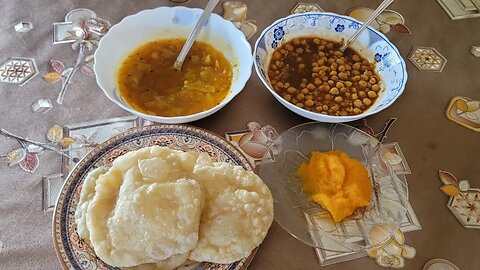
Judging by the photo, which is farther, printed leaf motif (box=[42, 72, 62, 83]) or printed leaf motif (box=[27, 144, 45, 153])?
printed leaf motif (box=[42, 72, 62, 83])

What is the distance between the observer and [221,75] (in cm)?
151

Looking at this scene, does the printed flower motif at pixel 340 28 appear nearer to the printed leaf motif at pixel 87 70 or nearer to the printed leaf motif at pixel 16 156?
the printed leaf motif at pixel 87 70

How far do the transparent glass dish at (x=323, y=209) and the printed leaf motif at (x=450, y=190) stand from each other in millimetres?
139

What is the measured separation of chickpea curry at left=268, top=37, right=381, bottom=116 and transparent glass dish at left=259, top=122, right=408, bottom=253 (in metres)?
0.08

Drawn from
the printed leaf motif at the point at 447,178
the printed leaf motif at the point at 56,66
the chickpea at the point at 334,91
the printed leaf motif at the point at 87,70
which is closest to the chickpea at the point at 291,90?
the chickpea at the point at 334,91

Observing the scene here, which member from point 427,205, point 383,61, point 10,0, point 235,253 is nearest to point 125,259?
point 235,253

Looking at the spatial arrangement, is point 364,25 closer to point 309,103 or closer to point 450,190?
point 309,103

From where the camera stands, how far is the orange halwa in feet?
3.97

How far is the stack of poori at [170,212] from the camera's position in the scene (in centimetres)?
101

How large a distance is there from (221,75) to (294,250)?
0.61 m

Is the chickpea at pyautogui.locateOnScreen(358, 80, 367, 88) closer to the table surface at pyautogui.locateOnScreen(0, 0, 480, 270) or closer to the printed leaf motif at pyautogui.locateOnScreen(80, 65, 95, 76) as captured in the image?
the table surface at pyautogui.locateOnScreen(0, 0, 480, 270)

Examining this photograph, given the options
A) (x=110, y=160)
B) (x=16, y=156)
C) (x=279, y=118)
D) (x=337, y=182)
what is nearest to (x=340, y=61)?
(x=279, y=118)

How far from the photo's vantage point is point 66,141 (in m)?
1.39

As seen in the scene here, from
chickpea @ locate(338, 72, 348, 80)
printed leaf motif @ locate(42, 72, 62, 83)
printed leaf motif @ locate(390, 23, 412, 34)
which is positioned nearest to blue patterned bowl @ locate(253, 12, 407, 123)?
chickpea @ locate(338, 72, 348, 80)
